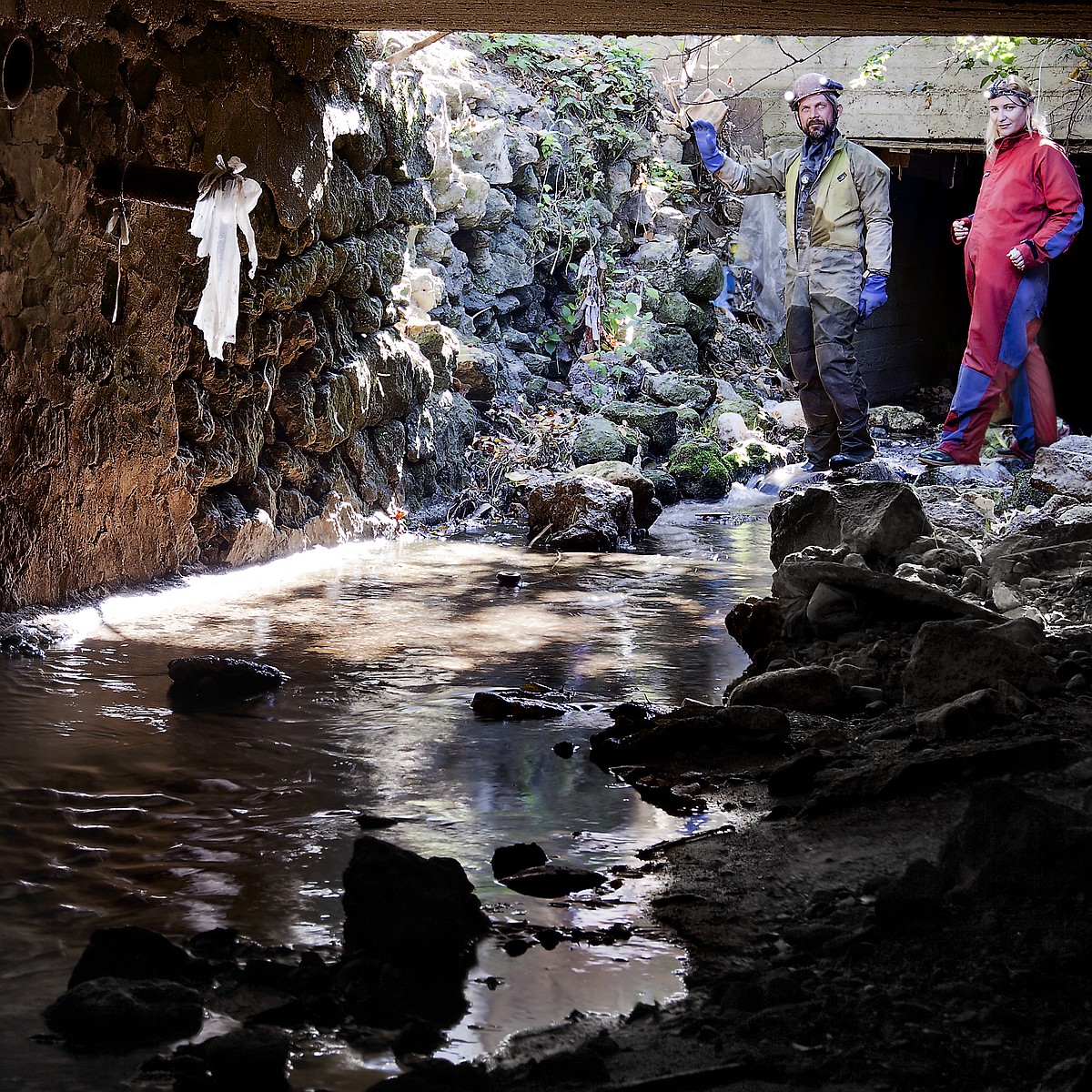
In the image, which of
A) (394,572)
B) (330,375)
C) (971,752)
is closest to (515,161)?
(330,375)

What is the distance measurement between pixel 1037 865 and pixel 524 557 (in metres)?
5.07

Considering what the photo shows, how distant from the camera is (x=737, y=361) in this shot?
12.5 meters

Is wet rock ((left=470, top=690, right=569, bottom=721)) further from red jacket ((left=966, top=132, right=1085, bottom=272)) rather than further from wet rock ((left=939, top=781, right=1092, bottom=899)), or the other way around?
red jacket ((left=966, top=132, right=1085, bottom=272))

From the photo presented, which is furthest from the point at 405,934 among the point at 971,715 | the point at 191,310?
the point at 191,310

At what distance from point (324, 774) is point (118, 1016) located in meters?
1.46

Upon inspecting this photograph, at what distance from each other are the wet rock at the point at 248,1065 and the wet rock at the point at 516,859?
96 centimetres

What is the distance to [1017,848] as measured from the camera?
2498 mm

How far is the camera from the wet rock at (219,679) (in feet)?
14.1

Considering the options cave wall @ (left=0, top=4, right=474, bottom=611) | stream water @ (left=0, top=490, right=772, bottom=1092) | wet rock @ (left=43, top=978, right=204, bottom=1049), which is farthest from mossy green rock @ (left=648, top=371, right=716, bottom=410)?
wet rock @ (left=43, top=978, right=204, bottom=1049)

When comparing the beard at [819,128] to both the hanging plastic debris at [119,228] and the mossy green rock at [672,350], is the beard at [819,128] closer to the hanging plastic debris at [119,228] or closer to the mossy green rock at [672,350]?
the mossy green rock at [672,350]

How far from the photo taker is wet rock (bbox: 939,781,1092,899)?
247 centimetres

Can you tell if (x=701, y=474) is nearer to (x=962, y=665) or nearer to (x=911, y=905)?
(x=962, y=665)

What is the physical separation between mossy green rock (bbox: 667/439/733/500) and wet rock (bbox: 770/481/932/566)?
4.07m

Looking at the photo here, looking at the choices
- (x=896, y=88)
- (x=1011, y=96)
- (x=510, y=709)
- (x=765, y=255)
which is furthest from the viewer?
(x=765, y=255)
